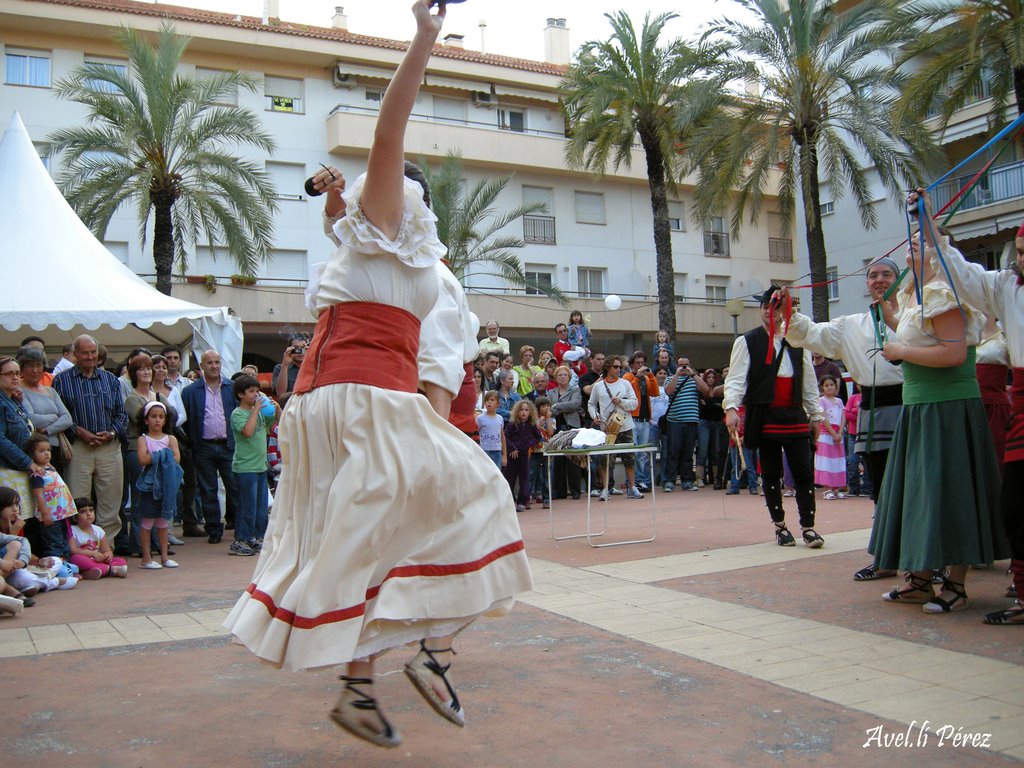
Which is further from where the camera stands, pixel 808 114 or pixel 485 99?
pixel 485 99

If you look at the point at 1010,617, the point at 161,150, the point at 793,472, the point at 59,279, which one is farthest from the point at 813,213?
the point at 1010,617

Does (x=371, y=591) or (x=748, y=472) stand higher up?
(x=371, y=591)

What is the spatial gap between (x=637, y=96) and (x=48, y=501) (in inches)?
835

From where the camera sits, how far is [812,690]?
13.0ft

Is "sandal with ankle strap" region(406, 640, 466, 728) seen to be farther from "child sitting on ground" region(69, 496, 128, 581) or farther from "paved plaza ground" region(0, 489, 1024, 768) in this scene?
"child sitting on ground" region(69, 496, 128, 581)

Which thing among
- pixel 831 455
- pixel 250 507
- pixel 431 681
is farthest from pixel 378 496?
pixel 831 455

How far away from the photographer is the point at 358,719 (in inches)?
118

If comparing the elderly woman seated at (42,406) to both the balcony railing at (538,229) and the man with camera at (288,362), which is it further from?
the balcony railing at (538,229)

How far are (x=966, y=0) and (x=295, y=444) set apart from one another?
2138 cm

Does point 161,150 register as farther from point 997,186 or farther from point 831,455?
point 997,186

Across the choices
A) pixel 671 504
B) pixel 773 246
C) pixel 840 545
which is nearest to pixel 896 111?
pixel 671 504

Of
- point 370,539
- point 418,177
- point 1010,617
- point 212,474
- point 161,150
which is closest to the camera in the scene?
point 370,539

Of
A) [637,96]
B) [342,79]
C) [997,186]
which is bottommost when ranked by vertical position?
[997,186]

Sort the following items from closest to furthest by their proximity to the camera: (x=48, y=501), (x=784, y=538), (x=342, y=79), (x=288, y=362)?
(x=48, y=501), (x=784, y=538), (x=288, y=362), (x=342, y=79)
